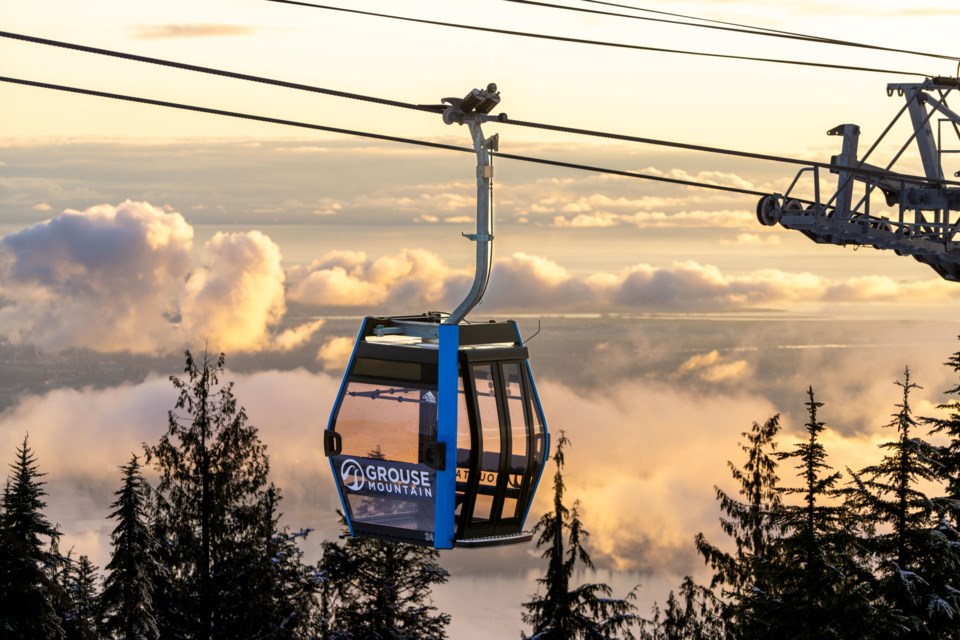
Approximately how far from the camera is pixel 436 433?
58.8 feet

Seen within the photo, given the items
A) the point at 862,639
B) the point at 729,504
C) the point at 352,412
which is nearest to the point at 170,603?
the point at 729,504

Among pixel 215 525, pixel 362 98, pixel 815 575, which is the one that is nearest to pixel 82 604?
pixel 215 525

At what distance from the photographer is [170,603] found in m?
50.4

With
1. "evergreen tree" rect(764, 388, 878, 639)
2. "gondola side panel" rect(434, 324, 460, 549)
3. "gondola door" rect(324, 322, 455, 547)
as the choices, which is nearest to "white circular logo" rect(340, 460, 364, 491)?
"gondola door" rect(324, 322, 455, 547)

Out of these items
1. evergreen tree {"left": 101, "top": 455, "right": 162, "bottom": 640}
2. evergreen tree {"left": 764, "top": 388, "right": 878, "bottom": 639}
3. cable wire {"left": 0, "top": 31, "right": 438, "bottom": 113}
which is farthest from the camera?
evergreen tree {"left": 101, "top": 455, "right": 162, "bottom": 640}

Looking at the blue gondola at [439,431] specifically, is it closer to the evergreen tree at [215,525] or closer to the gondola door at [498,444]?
the gondola door at [498,444]

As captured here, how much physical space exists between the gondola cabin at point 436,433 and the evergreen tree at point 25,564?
Result: 83.6 feet

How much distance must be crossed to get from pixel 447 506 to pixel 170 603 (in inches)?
1373

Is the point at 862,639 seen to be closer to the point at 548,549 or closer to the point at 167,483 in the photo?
the point at 548,549

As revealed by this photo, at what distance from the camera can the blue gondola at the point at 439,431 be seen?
17969mm

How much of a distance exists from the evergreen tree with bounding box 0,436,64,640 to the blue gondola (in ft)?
83.6

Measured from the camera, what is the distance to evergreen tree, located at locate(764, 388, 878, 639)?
35.9 meters

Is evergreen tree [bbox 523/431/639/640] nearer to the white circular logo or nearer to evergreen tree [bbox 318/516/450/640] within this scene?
evergreen tree [bbox 318/516/450/640]

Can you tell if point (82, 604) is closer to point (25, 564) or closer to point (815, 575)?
point (25, 564)
